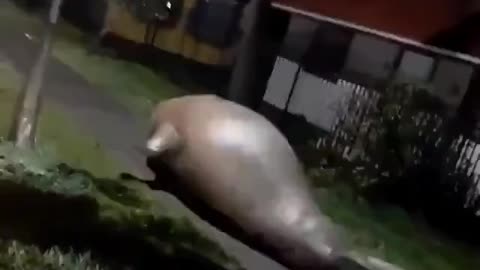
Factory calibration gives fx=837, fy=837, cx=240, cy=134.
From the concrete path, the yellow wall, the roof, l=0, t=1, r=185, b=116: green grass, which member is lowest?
the concrete path

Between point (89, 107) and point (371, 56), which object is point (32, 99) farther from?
point (371, 56)

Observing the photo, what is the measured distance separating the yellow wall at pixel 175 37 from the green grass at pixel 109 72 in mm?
21

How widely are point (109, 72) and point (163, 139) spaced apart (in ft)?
0.26

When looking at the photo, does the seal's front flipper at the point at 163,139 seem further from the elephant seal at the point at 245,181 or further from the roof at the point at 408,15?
the roof at the point at 408,15

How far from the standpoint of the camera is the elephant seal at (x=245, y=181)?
1.74 ft

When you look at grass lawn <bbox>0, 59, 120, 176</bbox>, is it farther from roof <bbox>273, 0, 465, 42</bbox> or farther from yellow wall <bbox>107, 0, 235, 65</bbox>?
roof <bbox>273, 0, 465, 42</bbox>

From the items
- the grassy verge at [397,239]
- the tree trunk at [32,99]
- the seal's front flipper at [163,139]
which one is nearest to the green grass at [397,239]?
the grassy verge at [397,239]

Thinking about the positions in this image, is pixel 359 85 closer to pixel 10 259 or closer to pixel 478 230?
pixel 478 230

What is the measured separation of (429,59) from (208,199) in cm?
17

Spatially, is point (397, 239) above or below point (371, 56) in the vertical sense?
below

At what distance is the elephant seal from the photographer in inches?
20.9

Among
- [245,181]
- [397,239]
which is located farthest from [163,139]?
[397,239]

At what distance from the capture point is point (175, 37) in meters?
0.60

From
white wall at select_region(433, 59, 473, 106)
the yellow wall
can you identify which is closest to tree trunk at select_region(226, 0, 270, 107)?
the yellow wall
